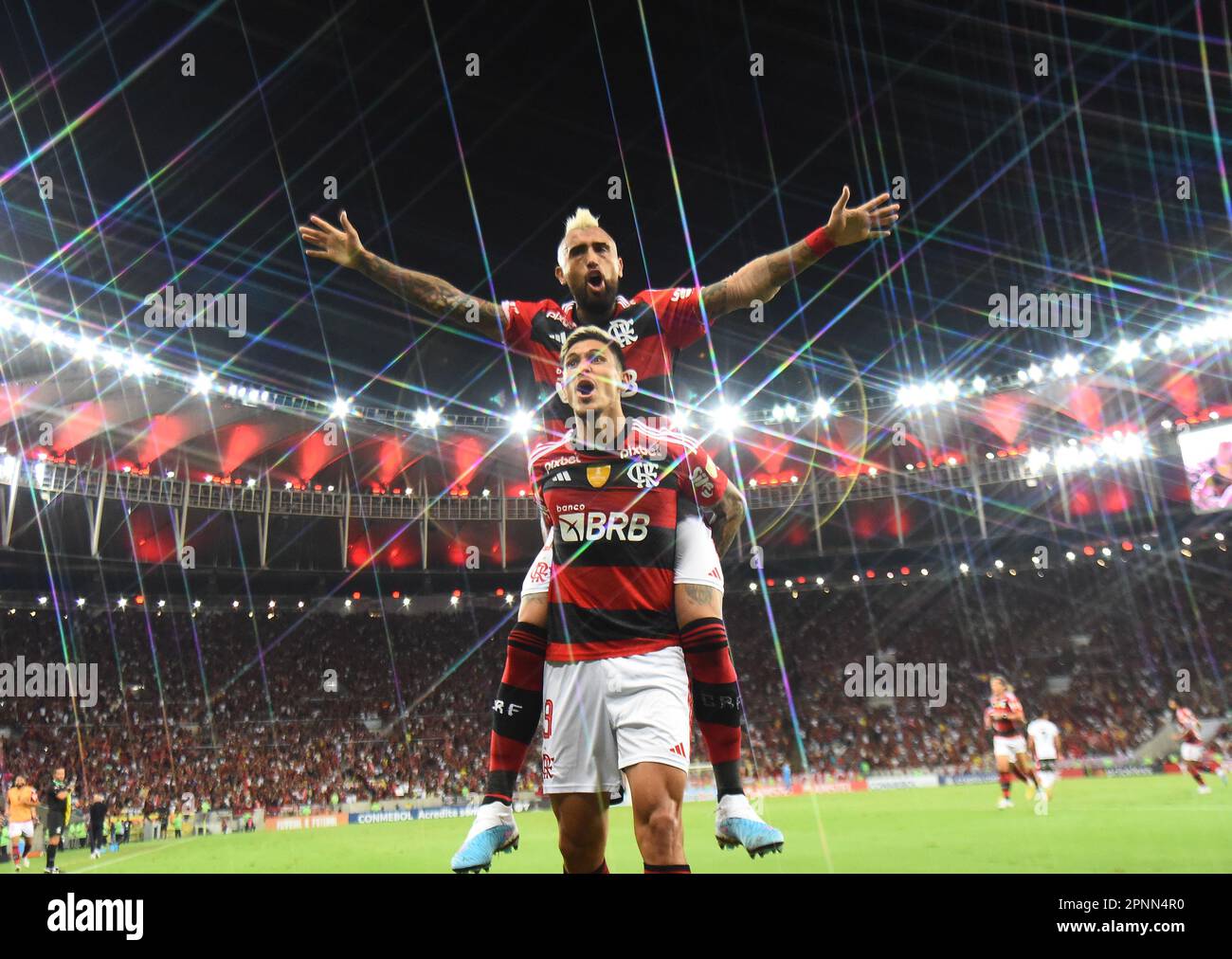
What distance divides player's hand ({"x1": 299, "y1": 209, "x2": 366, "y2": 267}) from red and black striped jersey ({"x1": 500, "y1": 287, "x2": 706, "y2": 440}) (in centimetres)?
83

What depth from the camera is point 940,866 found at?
24.3 ft

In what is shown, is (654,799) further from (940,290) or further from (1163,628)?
(1163,628)

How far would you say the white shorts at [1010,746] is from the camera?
14406mm

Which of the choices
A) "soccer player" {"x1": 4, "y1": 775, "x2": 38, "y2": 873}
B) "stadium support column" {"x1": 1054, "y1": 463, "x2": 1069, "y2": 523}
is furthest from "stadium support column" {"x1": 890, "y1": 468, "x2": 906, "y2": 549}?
"soccer player" {"x1": 4, "y1": 775, "x2": 38, "y2": 873}

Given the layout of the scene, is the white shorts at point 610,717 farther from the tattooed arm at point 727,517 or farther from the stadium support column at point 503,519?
the stadium support column at point 503,519

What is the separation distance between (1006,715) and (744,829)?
43.9 feet

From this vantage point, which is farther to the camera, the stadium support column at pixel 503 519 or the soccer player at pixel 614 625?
the stadium support column at pixel 503 519

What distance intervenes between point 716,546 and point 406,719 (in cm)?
3365

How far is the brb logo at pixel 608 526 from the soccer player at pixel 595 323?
0.26 metres

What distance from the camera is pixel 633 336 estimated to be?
4.28m

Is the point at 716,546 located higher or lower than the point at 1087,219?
lower

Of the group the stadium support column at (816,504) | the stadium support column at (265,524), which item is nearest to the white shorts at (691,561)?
the stadium support column at (265,524)
